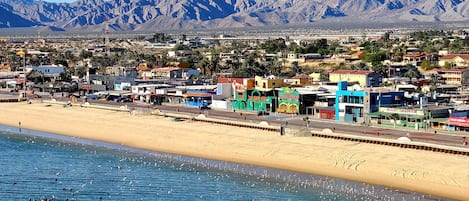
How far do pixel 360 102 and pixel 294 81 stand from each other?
22297 mm

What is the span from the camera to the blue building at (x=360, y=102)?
195ft

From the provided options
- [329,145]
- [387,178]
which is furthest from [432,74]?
[387,178]

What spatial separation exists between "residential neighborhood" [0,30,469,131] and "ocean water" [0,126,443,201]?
49.5 feet

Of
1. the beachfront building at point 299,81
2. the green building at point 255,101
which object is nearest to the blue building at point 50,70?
the beachfront building at point 299,81

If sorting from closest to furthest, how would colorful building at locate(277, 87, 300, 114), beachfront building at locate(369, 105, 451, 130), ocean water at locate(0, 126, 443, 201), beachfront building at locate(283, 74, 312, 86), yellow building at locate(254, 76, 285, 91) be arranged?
ocean water at locate(0, 126, 443, 201)
beachfront building at locate(369, 105, 451, 130)
colorful building at locate(277, 87, 300, 114)
yellow building at locate(254, 76, 285, 91)
beachfront building at locate(283, 74, 312, 86)

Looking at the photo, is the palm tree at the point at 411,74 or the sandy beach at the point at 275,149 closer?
the sandy beach at the point at 275,149

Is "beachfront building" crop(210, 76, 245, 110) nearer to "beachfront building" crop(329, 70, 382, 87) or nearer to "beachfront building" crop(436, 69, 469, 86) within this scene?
"beachfront building" crop(329, 70, 382, 87)

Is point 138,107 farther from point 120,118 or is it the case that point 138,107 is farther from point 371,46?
point 371,46

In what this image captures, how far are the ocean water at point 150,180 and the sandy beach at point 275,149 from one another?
52.5 inches

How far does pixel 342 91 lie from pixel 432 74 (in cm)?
3015

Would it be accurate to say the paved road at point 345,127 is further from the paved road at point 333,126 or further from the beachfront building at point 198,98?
the beachfront building at point 198,98

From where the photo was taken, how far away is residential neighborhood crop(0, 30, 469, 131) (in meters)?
60.3

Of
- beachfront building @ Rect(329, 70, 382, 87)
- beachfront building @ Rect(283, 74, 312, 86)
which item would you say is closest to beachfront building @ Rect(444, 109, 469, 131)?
beachfront building @ Rect(329, 70, 382, 87)

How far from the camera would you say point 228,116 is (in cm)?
6556
